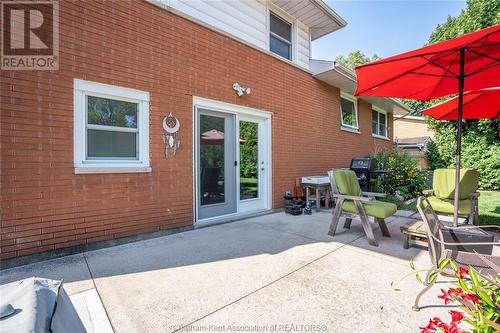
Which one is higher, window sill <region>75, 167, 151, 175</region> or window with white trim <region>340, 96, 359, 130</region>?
window with white trim <region>340, 96, 359, 130</region>

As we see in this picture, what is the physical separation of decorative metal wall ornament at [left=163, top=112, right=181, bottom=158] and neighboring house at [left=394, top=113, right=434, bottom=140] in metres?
21.7

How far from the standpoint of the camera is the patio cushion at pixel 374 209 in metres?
4.08

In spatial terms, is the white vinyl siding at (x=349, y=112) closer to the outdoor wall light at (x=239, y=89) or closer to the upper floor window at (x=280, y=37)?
the upper floor window at (x=280, y=37)

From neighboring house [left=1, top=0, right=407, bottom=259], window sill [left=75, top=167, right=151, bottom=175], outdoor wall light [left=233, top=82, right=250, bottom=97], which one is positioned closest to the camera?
neighboring house [left=1, top=0, right=407, bottom=259]

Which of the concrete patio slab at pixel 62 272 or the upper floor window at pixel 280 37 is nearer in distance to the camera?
the concrete patio slab at pixel 62 272

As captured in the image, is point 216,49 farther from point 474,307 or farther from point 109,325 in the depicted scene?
point 474,307

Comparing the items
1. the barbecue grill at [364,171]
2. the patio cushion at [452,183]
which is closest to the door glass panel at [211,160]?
the barbecue grill at [364,171]

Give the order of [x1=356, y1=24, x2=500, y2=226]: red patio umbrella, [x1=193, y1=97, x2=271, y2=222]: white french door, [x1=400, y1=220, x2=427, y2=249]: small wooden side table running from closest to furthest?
[x1=356, y1=24, x2=500, y2=226]: red patio umbrella < [x1=400, y1=220, x2=427, y2=249]: small wooden side table < [x1=193, y1=97, x2=271, y2=222]: white french door

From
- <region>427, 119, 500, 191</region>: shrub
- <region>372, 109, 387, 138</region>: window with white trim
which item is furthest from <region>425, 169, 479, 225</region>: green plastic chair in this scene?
<region>427, 119, 500, 191</region>: shrub

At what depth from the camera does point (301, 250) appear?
12.6 ft

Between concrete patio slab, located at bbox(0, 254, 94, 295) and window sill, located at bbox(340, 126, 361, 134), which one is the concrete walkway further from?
window sill, located at bbox(340, 126, 361, 134)

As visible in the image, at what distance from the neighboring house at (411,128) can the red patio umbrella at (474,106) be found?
1820cm

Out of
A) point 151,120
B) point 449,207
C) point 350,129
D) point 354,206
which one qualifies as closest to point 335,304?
point 354,206

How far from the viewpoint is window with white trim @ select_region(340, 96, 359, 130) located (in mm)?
9844
